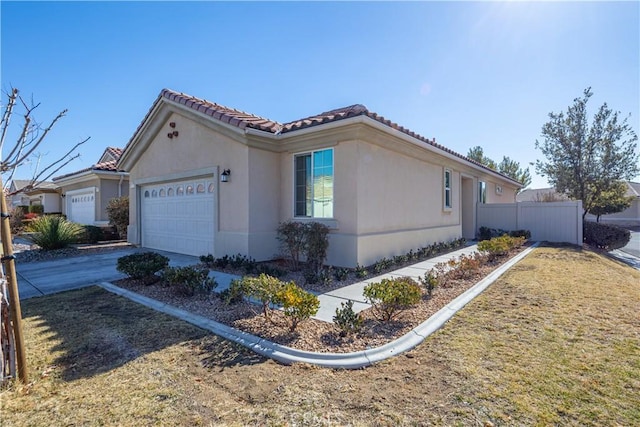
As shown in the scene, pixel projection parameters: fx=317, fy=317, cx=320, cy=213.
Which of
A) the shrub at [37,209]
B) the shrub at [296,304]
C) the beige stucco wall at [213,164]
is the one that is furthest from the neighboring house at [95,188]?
the shrub at [296,304]

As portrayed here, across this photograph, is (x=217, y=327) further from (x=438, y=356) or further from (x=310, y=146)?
(x=310, y=146)

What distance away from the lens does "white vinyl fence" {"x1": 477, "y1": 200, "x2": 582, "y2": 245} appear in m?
15.3

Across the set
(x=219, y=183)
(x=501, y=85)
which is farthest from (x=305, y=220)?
(x=501, y=85)

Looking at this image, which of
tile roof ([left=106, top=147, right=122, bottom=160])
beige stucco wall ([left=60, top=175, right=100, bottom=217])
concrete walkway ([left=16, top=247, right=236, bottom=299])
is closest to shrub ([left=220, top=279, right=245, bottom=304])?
concrete walkway ([left=16, top=247, right=236, bottom=299])

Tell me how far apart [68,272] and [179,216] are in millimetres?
3921

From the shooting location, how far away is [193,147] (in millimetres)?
11281

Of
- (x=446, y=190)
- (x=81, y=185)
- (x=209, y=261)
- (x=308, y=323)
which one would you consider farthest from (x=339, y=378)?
(x=81, y=185)

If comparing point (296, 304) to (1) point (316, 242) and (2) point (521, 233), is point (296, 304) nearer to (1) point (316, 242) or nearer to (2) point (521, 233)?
(1) point (316, 242)

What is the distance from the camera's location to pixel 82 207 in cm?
2109

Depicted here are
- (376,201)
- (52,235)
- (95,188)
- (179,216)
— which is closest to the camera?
(376,201)

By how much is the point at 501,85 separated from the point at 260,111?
9.17m

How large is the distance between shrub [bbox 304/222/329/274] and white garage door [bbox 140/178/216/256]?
3915mm

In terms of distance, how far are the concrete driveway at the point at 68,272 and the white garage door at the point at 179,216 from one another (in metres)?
0.57

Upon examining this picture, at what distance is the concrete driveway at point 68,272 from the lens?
25.0 ft
